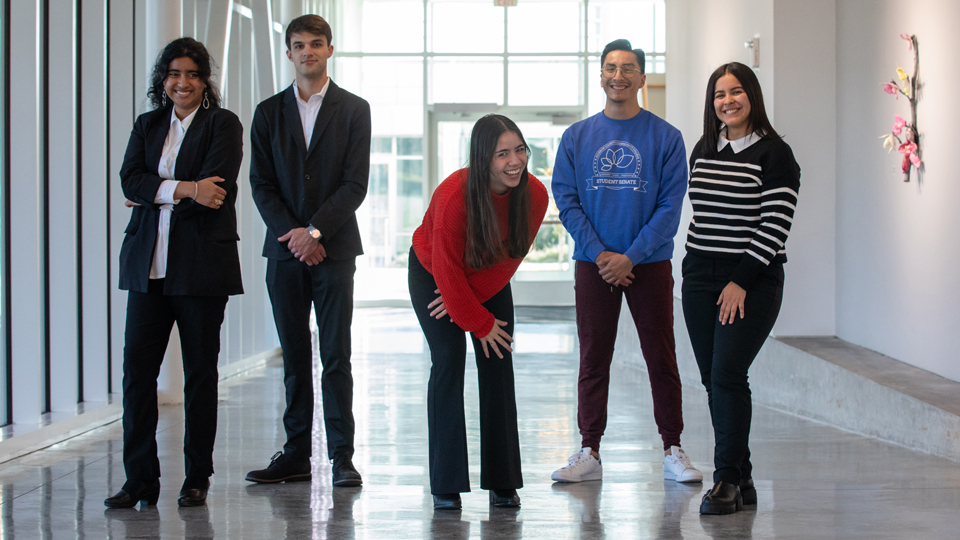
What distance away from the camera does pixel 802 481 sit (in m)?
3.39

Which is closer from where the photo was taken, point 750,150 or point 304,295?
point 750,150

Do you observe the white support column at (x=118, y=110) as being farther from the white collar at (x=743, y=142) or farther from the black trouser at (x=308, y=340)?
the white collar at (x=743, y=142)

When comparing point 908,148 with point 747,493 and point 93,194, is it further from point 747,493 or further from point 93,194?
point 93,194

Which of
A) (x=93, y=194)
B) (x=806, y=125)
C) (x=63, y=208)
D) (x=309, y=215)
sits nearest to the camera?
(x=309, y=215)

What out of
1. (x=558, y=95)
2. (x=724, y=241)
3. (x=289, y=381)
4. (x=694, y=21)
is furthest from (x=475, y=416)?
(x=558, y=95)

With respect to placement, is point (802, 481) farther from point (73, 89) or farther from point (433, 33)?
point (433, 33)

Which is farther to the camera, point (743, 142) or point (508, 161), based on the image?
point (743, 142)

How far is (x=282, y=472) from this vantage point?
11.1ft

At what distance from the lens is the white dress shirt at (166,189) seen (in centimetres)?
300

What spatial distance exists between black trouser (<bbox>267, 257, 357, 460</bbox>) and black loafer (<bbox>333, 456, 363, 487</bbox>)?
30mm

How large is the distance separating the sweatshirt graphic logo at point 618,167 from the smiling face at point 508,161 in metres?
0.66

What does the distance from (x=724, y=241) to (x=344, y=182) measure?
141cm

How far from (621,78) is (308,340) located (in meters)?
1.54

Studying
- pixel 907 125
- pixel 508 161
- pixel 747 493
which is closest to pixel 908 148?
pixel 907 125
